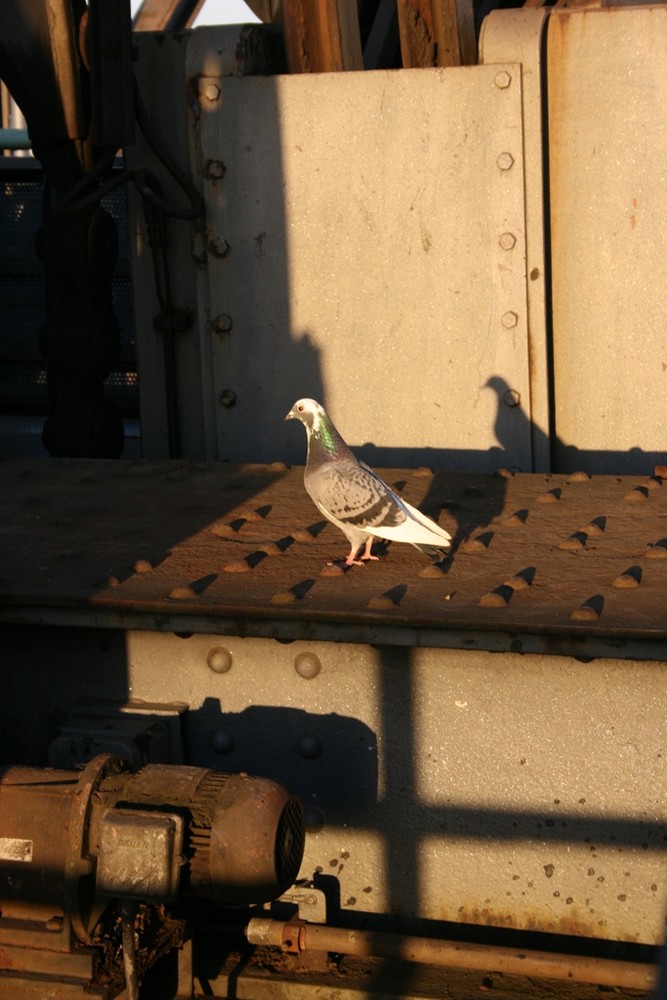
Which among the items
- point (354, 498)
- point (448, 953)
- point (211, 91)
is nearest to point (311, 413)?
point (354, 498)

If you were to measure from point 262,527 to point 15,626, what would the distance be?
71 centimetres

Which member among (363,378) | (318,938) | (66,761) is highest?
(363,378)

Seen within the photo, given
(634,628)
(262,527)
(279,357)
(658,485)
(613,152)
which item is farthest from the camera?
(279,357)

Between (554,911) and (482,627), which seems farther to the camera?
(554,911)

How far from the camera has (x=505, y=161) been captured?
14.9 feet

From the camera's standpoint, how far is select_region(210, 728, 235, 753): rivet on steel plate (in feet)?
11.0

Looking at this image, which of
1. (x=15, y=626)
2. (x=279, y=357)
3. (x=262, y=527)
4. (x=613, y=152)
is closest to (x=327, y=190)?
(x=279, y=357)

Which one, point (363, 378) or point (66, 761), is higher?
point (363, 378)

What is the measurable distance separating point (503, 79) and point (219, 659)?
2225 mm

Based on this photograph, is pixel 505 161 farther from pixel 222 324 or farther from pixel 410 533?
pixel 410 533

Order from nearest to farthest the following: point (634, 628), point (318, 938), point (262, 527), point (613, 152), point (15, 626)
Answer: point (634, 628) → point (318, 938) → point (15, 626) → point (262, 527) → point (613, 152)

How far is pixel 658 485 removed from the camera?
4.07m

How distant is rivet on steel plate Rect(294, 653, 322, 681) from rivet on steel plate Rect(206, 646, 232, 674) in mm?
170

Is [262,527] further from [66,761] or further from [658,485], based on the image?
[658,485]
